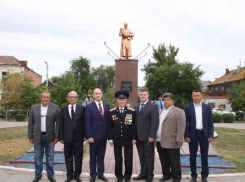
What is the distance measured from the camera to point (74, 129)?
5266 mm

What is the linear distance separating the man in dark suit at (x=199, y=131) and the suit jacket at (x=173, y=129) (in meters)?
0.37

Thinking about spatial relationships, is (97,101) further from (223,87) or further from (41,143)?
(223,87)

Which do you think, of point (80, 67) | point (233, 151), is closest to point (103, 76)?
point (80, 67)

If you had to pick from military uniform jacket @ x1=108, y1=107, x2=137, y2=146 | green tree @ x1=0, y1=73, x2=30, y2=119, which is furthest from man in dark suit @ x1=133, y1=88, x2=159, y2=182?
green tree @ x1=0, y1=73, x2=30, y2=119

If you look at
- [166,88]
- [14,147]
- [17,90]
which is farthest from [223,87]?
[14,147]

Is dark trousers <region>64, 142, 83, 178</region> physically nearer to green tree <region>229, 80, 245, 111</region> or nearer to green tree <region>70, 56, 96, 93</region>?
green tree <region>229, 80, 245, 111</region>

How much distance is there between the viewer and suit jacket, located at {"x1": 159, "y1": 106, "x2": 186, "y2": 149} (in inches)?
198

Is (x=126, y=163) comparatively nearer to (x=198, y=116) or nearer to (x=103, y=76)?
(x=198, y=116)

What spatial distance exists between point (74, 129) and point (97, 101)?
74cm

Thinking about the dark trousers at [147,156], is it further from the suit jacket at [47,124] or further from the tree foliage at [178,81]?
the tree foliage at [178,81]

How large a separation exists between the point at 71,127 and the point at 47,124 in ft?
1.58

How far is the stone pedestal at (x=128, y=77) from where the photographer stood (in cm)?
1353

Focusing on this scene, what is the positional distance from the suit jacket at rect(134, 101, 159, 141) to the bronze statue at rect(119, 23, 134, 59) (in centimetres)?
928

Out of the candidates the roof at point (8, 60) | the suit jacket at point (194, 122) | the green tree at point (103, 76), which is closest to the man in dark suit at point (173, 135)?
the suit jacket at point (194, 122)
